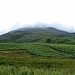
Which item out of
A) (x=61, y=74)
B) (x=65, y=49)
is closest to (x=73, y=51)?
(x=65, y=49)

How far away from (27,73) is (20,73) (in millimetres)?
514

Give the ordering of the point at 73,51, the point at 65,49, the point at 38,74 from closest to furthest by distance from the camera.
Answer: the point at 38,74
the point at 73,51
the point at 65,49

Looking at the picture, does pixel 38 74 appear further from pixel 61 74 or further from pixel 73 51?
pixel 73 51

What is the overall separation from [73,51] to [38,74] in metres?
92.5

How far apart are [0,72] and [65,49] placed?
326ft

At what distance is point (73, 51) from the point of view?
351 feet

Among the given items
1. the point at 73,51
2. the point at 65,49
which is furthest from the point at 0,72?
the point at 65,49

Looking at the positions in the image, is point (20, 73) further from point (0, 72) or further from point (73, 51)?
point (73, 51)

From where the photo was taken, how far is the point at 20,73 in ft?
54.2

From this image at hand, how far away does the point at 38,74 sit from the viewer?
15.8 metres

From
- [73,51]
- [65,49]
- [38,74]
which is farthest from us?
Answer: [65,49]

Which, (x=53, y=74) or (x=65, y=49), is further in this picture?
(x=65, y=49)

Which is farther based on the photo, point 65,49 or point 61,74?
point 65,49

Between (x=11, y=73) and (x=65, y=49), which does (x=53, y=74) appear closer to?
(x=11, y=73)
